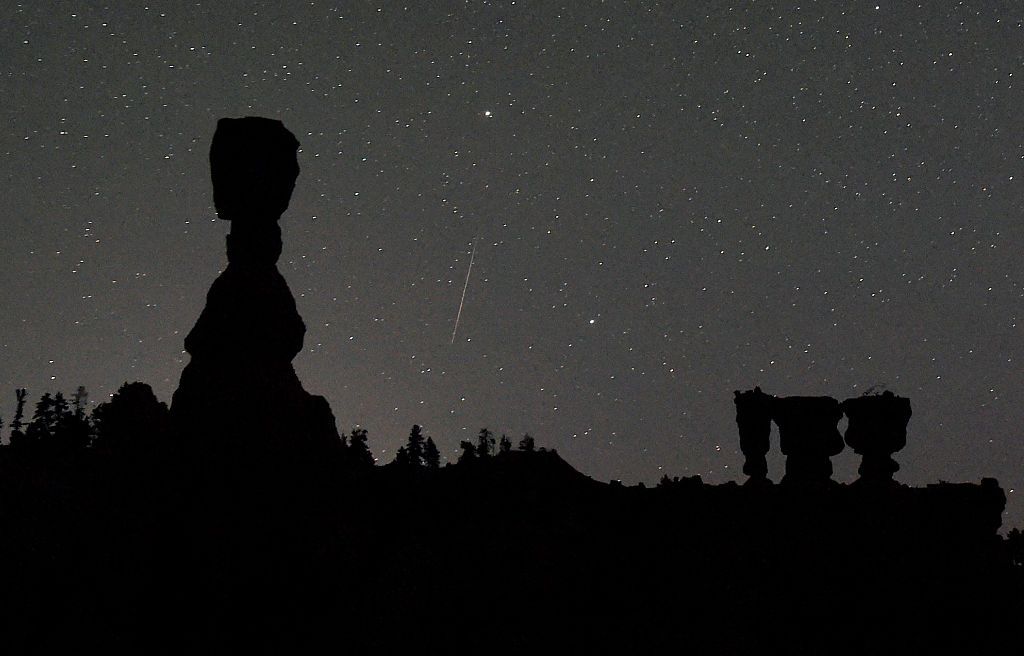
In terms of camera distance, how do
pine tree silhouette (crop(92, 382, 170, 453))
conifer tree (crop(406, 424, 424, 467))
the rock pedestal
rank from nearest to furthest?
1. pine tree silhouette (crop(92, 382, 170, 453))
2. the rock pedestal
3. conifer tree (crop(406, 424, 424, 467))

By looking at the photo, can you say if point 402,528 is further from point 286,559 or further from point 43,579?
point 43,579

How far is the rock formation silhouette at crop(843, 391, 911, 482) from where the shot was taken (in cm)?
5875

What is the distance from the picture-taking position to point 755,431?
62.4m

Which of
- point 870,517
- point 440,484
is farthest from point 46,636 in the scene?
point 870,517

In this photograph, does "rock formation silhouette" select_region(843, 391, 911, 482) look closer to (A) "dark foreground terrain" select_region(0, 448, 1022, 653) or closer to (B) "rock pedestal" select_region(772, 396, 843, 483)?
(B) "rock pedestal" select_region(772, 396, 843, 483)

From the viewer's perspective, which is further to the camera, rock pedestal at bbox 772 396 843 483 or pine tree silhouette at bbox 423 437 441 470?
pine tree silhouette at bbox 423 437 441 470

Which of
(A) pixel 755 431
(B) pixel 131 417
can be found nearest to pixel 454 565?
(B) pixel 131 417

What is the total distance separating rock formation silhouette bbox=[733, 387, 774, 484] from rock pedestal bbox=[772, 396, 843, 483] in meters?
1.22

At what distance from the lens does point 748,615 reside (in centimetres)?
3622

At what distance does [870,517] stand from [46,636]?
114 ft

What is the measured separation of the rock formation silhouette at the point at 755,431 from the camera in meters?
62.0

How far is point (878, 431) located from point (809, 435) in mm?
4343

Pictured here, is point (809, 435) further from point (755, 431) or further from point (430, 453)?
point (430, 453)

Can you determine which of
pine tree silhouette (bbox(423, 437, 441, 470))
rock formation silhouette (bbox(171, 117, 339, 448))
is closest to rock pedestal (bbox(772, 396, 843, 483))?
rock formation silhouette (bbox(171, 117, 339, 448))
